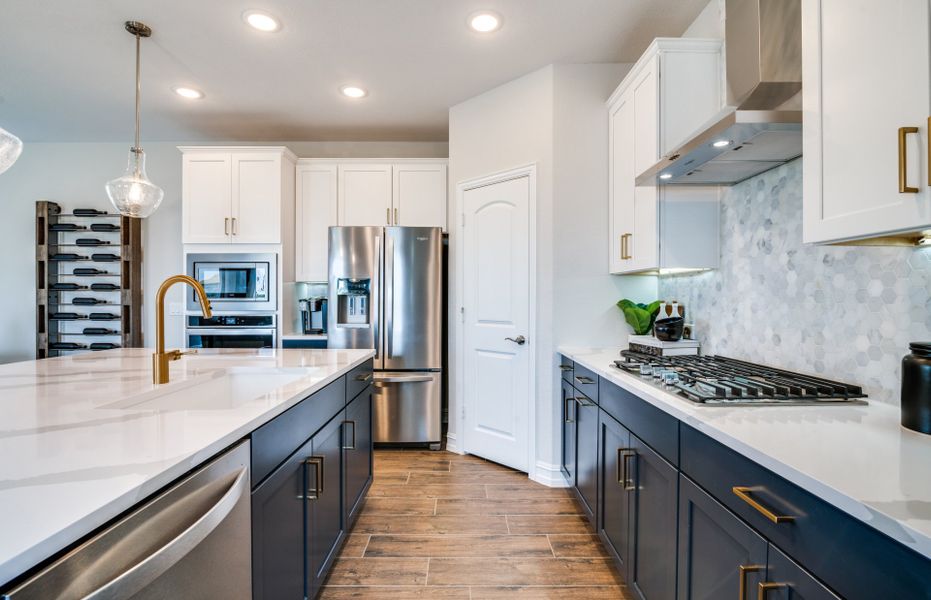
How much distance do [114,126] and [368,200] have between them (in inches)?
96.1

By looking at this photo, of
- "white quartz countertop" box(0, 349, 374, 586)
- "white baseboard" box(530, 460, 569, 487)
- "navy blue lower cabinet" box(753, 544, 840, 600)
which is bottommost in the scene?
"white baseboard" box(530, 460, 569, 487)

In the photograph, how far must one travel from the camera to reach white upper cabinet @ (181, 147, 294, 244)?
3.74m

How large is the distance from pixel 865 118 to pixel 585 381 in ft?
5.05

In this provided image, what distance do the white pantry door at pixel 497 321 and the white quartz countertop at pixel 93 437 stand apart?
1.52 metres

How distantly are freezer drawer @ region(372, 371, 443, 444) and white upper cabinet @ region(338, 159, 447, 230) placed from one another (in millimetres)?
1393

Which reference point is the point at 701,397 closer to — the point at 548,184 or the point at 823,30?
the point at 823,30

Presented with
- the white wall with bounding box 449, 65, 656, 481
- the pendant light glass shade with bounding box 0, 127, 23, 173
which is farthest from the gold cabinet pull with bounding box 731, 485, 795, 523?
the pendant light glass shade with bounding box 0, 127, 23, 173

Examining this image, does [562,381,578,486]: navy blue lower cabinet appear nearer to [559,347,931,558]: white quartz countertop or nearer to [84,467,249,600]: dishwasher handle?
[559,347,931,558]: white quartz countertop

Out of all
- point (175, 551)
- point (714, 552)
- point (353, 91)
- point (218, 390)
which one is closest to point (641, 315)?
point (714, 552)

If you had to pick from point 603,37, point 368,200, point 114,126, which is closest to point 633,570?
point 603,37

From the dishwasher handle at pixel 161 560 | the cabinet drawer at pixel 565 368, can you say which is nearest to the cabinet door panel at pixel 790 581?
the dishwasher handle at pixel 161 560

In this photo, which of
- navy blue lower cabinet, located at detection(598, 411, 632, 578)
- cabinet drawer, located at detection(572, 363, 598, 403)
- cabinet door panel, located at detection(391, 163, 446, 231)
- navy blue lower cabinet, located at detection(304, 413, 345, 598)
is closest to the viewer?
navy blue lower cabinet, located at detection(304, 413, 345, 598)

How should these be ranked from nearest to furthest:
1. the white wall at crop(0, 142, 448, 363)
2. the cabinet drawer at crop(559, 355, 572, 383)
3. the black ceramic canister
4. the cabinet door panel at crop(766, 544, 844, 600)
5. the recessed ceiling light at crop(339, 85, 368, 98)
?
1. the cabinet door panel at crop(766, 544, 844, 600)
2. the black ceramic canister
3. the cabinet drawer at crop(559, 355, 572, 383)
4. the recessed ceiling light at crop(339, 85, 368, 98)
5. the white wall at crop(0, 142, 448, 363)

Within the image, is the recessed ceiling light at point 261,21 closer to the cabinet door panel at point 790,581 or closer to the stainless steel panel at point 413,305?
the stainless steel panel at point 413,305
